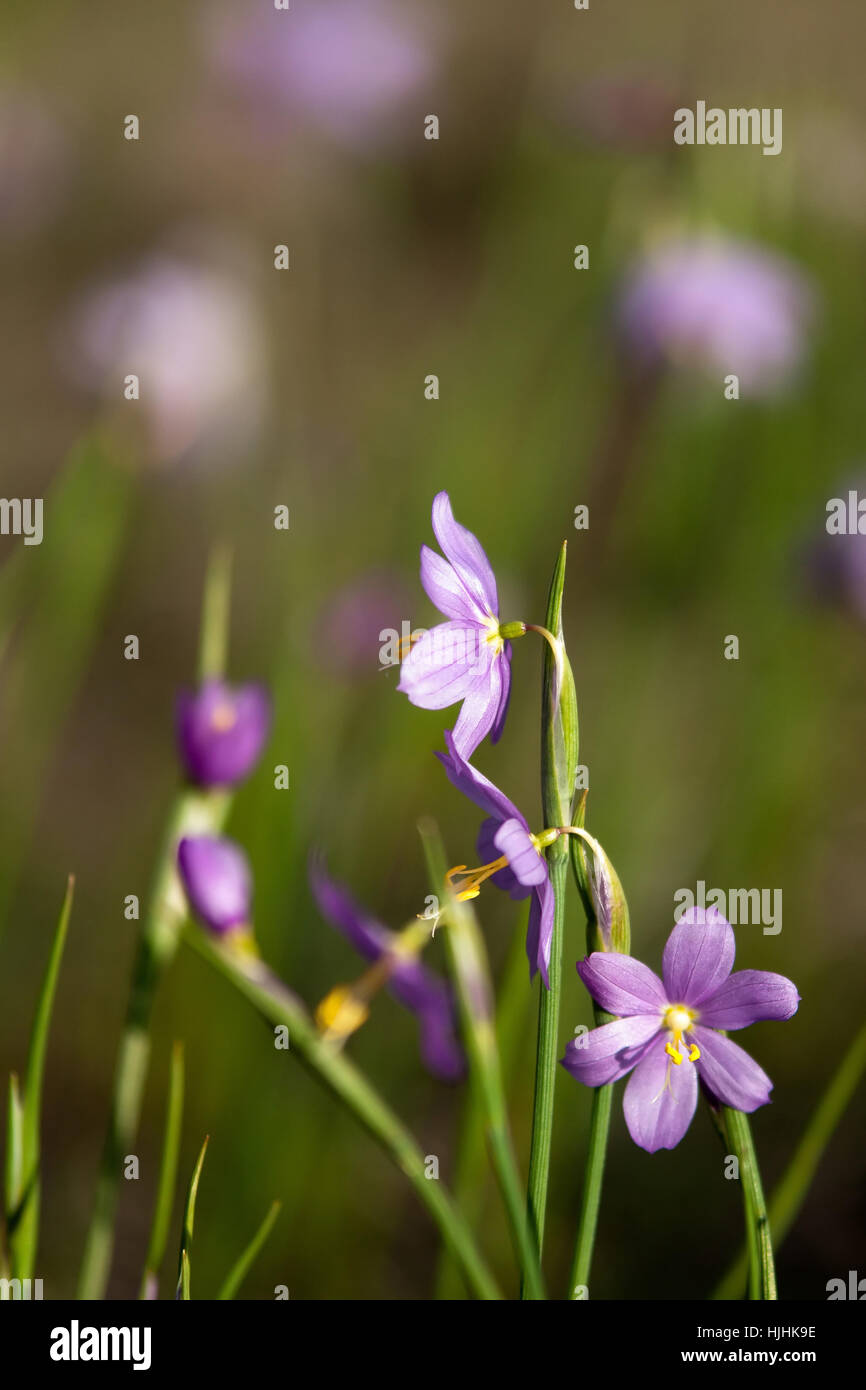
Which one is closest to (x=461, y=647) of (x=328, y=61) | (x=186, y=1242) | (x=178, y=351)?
(x=186, y=1242)

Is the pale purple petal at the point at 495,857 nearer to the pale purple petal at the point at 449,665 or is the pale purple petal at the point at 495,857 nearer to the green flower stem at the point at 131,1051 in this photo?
the pale purple petal at the point at 449,665

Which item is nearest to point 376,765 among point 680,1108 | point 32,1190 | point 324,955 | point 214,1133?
point 324,955

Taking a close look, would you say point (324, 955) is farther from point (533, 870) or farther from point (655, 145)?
point (655, 145)

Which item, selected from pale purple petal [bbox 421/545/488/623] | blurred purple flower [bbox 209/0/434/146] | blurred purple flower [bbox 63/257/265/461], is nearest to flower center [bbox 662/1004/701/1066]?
pale purple petal [bbox 421/545/488/623]

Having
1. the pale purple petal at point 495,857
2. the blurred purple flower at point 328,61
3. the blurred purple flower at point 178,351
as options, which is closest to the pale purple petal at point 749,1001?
the pale purple petal at point 495,857

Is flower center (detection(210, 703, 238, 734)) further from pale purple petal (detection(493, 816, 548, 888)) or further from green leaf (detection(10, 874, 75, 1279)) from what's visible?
pale purple petal (detection(493, 816, 548, 888))

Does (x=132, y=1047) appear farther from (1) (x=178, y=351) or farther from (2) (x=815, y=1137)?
(1) (x=178, y=351)

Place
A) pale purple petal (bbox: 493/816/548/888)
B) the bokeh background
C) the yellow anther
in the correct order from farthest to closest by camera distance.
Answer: the bokeh background → the yellow anther → pale purple petal (bbox: 493/816/548/888)
